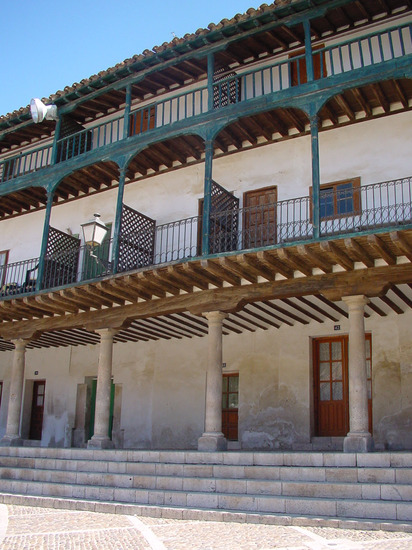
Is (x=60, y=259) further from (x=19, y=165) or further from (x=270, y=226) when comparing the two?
(x=270, y=226)

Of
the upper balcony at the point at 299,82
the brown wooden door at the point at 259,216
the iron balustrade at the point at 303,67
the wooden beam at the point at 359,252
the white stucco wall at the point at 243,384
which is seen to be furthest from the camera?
the white stucco wall at the point at 243,384

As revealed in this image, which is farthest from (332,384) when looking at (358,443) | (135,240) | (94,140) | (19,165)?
(19,165)

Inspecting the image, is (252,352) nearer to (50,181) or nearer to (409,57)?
(50,181)

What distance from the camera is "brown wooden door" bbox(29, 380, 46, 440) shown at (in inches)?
689

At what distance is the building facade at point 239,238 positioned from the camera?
33.8 ft

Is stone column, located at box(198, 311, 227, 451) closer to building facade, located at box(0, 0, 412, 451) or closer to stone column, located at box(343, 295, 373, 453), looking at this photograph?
building facade, located at box(0, 0, 412, 451)

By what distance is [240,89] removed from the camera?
505 inches

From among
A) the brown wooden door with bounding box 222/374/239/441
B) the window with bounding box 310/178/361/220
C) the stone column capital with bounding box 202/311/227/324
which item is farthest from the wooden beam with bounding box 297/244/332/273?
the brown wooden door with bounding box 222/374/239/441

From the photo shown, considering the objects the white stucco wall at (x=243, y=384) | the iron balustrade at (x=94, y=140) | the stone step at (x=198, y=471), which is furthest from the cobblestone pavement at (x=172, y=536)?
the iron balustrade at (x=94, y=140)

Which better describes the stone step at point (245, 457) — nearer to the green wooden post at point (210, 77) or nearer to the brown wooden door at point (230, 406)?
the brown wooden door at point (230, 406)

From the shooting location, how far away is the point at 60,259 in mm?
13906

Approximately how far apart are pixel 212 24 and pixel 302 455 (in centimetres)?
796

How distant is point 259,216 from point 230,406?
469cm

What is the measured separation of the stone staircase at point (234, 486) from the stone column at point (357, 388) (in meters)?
0.57
